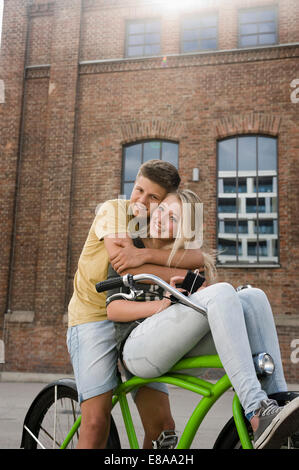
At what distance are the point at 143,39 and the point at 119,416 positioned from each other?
913 cm

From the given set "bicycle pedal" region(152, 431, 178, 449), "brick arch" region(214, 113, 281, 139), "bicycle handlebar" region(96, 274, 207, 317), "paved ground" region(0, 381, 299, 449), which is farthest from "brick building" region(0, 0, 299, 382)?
"bicycle handlebar" region(96, 274, 207, 317)

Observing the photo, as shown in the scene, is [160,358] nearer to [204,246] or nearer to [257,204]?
[204,246]

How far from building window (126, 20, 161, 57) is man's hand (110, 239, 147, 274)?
1028 centimetres

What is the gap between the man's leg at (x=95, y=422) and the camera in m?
2.10

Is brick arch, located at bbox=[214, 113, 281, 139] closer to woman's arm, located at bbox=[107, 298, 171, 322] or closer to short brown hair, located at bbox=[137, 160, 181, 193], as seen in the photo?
short brown hair, located at bbox=[137, 160, 181, 193]

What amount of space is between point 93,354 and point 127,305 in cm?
36

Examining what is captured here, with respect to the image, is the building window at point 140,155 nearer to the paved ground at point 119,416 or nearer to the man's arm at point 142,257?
the paved ground at point 119,416

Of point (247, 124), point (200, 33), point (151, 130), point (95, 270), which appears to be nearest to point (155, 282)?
point (95, 270)

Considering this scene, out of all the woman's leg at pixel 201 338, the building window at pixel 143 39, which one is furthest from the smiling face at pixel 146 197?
the building window at pixel 143 39

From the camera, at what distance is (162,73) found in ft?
36.2

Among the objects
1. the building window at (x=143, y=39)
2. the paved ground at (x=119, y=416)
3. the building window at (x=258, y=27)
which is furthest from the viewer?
the building window at (x=143, y=39)

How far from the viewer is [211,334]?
184 centimetres

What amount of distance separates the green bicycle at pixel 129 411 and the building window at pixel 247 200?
8.01 metres

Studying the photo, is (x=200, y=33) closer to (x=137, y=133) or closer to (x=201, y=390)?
(x=137, y=133)
